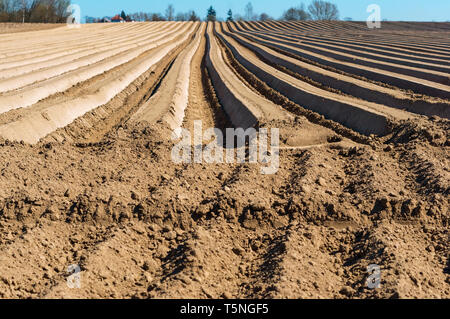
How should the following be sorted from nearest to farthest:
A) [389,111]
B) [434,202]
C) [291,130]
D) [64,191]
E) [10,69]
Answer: [434,202], [64,191], [291,130], [389,111], [10,69]

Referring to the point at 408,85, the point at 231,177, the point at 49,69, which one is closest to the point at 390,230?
the point at 231,177

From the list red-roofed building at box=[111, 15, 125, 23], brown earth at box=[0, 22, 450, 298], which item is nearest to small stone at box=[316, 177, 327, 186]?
brown earth at box=[0, 22, 450, 298]

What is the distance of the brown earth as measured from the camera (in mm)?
3307

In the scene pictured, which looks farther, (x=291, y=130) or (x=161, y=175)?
(x=291, y=130)

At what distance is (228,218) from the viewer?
4172 millimetres

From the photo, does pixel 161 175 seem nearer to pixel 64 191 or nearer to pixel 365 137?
pixel 64 191

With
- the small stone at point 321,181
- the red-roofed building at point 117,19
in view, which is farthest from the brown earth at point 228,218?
the red-roofed building at point 117,19

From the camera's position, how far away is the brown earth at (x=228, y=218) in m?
3.31

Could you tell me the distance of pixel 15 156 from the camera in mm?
5418

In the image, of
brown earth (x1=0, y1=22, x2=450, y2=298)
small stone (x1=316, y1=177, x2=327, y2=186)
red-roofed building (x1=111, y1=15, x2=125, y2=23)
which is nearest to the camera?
brown earth (x1=0, y1=22, x2=450, y2=298)

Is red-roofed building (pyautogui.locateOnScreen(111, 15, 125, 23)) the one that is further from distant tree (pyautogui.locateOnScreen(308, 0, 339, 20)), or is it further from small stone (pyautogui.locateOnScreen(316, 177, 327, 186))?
small stone (pyautogui.locateOnScreen(316, 177, 327, 186))

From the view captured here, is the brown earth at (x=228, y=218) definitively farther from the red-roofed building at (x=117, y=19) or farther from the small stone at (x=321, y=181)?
the red-roofed building at (x=117, y=19)

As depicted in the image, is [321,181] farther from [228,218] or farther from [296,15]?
[296,15]
